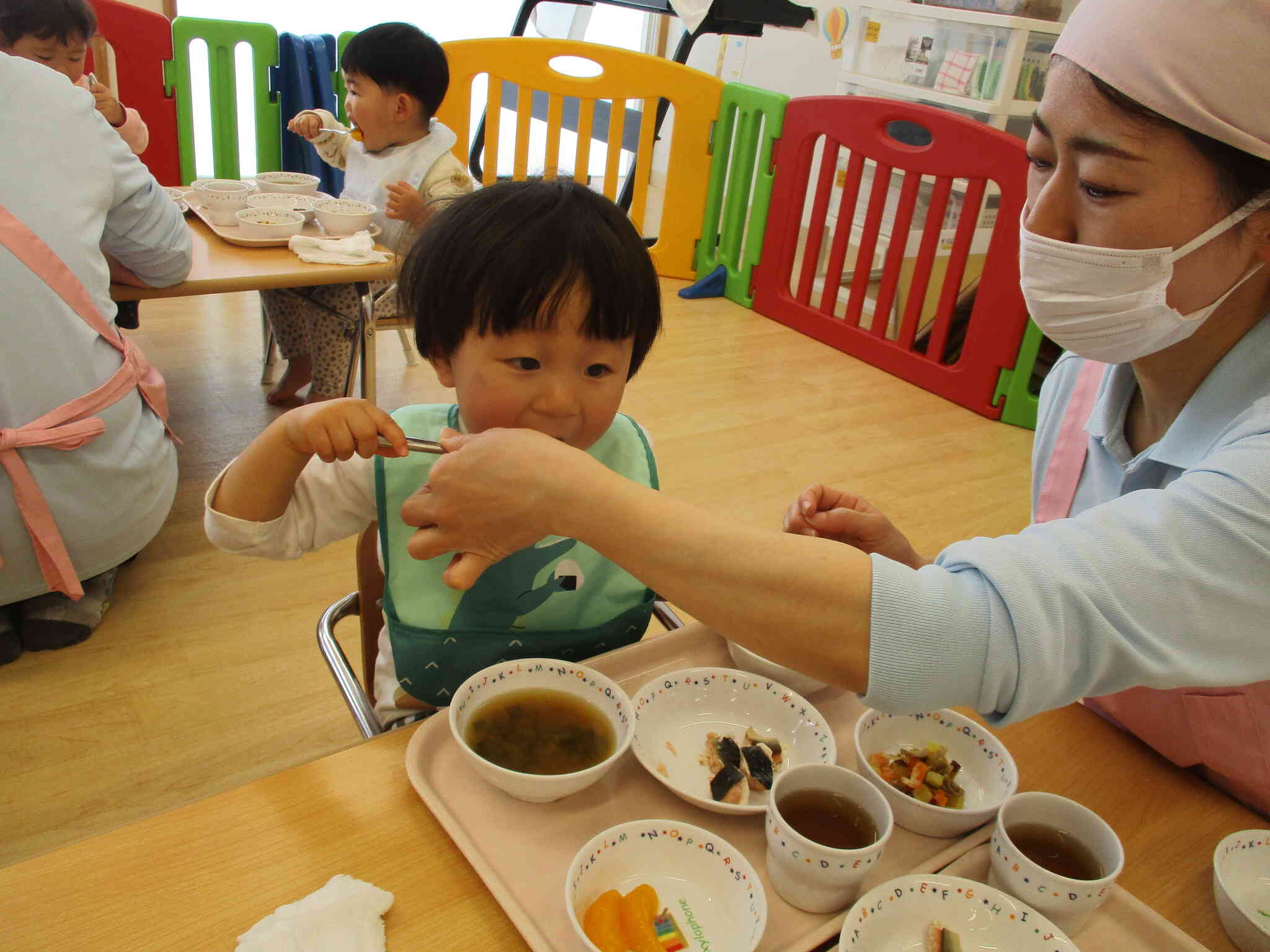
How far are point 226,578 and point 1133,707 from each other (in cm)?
199

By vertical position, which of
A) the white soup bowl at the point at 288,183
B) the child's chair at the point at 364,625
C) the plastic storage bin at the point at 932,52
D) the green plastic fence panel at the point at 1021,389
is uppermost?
the plastic storage bin at the point at 932,52

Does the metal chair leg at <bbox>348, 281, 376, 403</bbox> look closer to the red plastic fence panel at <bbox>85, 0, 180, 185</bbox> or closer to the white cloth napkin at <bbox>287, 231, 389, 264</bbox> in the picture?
the white cloth napkin at <bbox>287, 231, 389, 264</bbox>

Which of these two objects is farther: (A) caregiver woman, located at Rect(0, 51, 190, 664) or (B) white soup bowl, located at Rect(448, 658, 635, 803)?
(A) caregiver woman, located at Rect(0, 51, 190, 664)

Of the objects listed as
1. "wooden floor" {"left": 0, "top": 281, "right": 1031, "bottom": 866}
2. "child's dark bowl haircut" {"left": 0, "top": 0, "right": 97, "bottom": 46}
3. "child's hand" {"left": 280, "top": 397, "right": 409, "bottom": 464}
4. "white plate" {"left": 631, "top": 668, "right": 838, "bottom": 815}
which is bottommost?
"wooden floor" {"left": 0, "top": 281, "right": 1031, "bottom": 866}

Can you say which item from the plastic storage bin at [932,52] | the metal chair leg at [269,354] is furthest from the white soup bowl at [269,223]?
the plastic storage bin at [932,52]

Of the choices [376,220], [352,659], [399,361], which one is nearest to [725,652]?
[352,659]

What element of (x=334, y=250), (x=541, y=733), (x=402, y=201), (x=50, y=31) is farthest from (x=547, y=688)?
(x=50, y=31)

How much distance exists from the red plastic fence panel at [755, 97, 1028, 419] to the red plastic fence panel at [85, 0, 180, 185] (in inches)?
103

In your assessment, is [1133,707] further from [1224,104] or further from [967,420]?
[967,420]

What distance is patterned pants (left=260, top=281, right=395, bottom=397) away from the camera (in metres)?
2.98

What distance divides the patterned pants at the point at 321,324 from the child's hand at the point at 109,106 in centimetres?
67

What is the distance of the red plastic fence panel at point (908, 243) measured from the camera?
3.45 m

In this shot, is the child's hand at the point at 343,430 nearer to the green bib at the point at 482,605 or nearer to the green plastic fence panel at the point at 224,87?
the green bib at the point at 482,605

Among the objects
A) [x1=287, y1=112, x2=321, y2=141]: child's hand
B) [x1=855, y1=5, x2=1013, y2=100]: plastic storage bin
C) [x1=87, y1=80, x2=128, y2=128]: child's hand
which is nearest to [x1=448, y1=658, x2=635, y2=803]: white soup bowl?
[x1=87, y1=80, x2=128, y2=128]: child's hand
